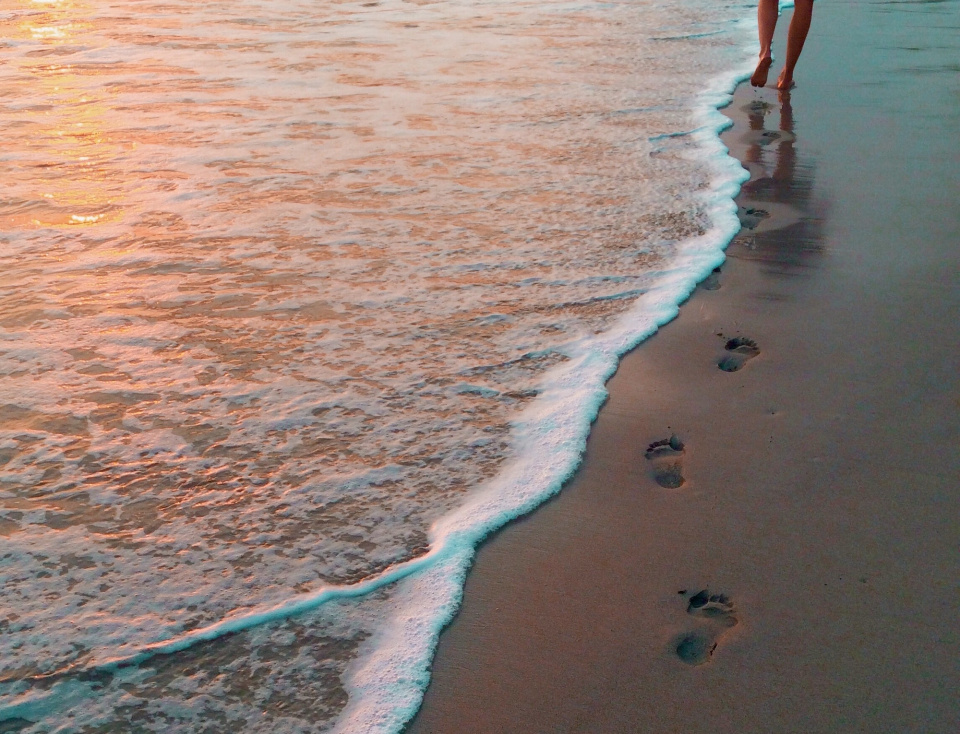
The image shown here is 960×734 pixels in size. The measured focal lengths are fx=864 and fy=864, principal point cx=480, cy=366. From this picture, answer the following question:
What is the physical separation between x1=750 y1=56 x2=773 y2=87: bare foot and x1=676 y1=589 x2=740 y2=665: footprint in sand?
4.94 meters

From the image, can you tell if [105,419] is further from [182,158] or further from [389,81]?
[389,81]

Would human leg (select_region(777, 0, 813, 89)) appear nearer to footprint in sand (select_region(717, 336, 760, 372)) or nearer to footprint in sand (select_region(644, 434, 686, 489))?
footprint in sand (select_region(717, 336, 760, 372))

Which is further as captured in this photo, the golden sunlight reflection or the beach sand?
the golden sunlight reflection

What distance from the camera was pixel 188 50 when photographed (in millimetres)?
7418

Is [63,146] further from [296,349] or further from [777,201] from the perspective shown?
[777,201]

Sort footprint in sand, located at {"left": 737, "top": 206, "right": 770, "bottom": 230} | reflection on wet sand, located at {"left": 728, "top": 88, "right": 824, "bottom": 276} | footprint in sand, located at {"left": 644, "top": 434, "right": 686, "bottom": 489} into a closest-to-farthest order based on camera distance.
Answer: footprint in sand, located at {"left": 644, "top": 434, "right": 686, "bottom": 489} → reflection on wet sand, located at {"left": 728, "top": 88, "right": 824, "bottom": 276} → footprint in sand, located at {"left": 737, "top": 206, "right": 770, "bottom": 230}

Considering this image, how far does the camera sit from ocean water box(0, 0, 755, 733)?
1.82 metres

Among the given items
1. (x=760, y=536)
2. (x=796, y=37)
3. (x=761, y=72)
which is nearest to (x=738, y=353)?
(x=760, y=536)

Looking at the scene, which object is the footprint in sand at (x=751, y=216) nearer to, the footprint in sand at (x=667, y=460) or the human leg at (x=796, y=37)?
the footprint in sand at (x=667, y=460)

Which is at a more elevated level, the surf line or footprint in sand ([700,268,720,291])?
footprint in sand ([700,268,720,291])

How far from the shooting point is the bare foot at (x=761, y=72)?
5.88m

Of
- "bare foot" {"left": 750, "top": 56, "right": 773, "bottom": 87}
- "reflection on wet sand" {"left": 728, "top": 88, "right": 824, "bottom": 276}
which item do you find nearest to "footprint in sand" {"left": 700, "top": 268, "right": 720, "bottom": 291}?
"reflection on wet sand" {"left": 728, "top": 88, "right": 824, "bottom": 276}

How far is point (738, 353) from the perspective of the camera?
2854 millimetres

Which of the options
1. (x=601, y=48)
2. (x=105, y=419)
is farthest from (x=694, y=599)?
(x=601, y=48)
